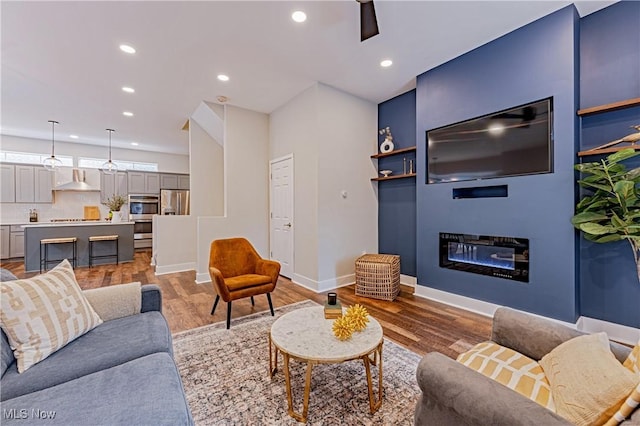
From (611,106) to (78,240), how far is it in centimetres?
852

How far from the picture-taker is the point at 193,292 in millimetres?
4020

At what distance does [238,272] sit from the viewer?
321 centimetres

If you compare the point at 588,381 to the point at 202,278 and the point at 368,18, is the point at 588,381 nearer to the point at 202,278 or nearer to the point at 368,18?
the point at 368,18

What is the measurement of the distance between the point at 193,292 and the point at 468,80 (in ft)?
15.3

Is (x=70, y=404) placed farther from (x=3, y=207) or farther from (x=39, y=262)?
(x=3, y=207)

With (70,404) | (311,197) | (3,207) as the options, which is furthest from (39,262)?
(70,404)

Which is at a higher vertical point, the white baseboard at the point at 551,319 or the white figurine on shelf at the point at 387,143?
the white figurine on shelf at the point at 387,143

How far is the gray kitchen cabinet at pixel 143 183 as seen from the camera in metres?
7.91

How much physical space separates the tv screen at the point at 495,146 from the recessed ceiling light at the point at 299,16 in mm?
2080

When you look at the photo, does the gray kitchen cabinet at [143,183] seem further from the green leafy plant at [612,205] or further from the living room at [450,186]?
the green leafy plant at [612,205]

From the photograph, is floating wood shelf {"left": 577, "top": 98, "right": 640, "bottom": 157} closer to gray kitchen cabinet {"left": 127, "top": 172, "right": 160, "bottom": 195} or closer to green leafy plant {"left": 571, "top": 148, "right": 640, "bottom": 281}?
green leafy plant {"left": 571, "top": 148, "right": 640, "bottom": 281}

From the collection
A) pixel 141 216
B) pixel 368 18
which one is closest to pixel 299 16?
pixel 368 18

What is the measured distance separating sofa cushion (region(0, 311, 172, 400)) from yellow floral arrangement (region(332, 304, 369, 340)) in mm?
1014

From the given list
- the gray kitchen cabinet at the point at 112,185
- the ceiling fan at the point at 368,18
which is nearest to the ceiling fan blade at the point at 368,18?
the ceiling fan at the point at 368,18
